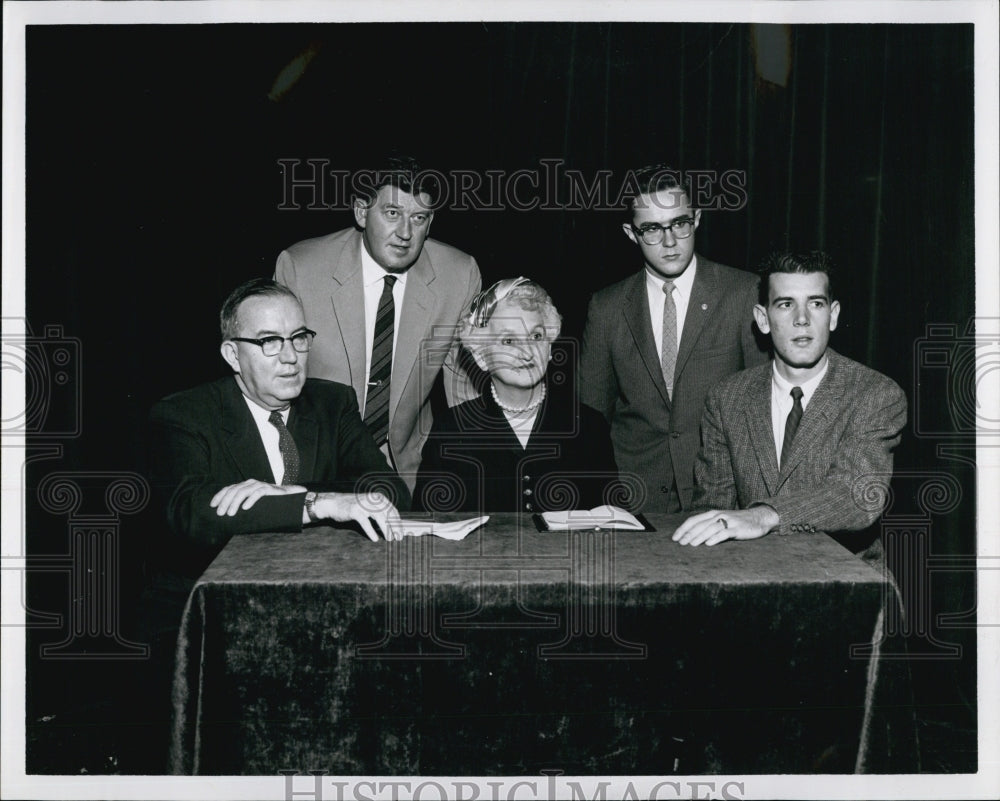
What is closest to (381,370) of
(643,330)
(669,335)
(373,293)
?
(373,293)

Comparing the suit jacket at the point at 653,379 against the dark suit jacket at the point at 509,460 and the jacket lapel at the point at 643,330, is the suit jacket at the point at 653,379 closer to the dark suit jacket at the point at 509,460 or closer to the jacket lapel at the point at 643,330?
the jacket lapel at the point at 643,330

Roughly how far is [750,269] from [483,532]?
5.84ft

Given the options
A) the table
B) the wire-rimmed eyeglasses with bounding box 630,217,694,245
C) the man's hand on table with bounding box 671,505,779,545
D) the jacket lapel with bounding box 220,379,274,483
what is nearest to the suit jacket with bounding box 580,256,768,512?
the wire-rimmed eyeglasses with bounding box 630,217,694,245

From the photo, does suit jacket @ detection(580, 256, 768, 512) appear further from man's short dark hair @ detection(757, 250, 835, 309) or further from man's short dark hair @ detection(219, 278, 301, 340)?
man's short dark hair @ detection(219, 278, 301, 340)

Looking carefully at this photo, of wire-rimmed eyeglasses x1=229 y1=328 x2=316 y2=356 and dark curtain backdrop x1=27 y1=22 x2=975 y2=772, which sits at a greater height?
dark curtain backdrop x1=27 y1=22 x2=975 y2=772

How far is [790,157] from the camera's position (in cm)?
446

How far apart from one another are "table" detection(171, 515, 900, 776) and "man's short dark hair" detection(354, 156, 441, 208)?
6.13 ft

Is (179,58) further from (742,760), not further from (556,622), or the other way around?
(742,760)

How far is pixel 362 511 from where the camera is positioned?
366 cm

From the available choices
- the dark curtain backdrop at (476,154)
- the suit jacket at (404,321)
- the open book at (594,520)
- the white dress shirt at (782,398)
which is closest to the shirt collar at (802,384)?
the white dress shirt at (782,398)

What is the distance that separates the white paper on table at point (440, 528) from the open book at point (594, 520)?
0.29m

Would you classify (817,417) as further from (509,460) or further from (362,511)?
(362,511)

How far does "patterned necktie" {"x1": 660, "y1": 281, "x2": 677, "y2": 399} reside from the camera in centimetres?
448

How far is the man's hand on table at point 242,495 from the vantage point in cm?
373
